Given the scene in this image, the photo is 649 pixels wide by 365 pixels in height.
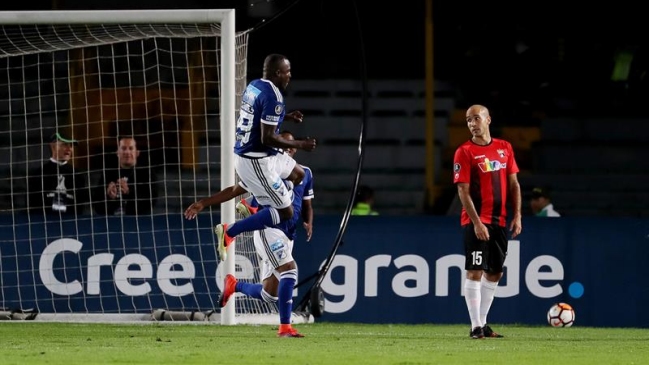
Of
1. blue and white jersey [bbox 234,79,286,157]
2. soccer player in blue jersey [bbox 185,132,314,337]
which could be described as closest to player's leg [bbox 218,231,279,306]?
soccer player in blue jersey [bbox 185,132,314,337]

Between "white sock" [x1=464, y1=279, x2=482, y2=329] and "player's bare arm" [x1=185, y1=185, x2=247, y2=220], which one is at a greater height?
"player's bare arm" [x1=185, y1=185, x2=247, y2=220]

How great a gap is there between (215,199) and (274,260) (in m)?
0.67

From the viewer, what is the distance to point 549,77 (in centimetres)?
2189

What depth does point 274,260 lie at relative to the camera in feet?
37.0

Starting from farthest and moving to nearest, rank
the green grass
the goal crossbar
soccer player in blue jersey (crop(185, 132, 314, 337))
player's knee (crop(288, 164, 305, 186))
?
1. the goal crossbar
2. player's knee (crop(288, 164, 305, 186))
3. soccer player in blue jersey (crop(185, 132, 314, 337))
4. the green grass

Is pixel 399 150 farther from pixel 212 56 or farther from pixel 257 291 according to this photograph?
pixel 257 291

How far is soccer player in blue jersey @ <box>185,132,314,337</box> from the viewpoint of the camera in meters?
11.0

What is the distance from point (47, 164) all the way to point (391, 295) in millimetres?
3668

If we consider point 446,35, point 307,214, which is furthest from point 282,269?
point 446,35

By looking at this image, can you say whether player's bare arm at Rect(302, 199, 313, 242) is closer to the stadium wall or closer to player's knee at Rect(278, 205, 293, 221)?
player's knee at Rect(278, 205, 293, 221)

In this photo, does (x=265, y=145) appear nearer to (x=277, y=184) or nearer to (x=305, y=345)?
(x=277, y=184)

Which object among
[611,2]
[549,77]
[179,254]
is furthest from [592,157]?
[179,254]

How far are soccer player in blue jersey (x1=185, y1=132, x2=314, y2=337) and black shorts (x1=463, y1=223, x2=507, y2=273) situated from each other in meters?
1.35

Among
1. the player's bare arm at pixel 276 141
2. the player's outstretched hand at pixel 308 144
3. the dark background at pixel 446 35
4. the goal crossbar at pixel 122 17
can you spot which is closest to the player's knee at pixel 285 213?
the player's bare arm at pixel 276 141
